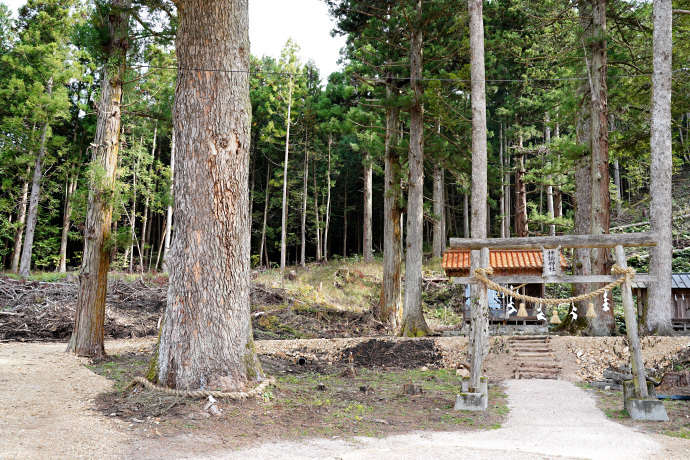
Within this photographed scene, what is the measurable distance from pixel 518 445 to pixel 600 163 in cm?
843

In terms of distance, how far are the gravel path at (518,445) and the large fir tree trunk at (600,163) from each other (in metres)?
5.90

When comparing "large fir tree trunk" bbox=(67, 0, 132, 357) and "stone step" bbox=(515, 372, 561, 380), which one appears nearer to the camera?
"large fir tree trunk" bbox=(67, 0, 132, 357)

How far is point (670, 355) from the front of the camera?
8383 mm

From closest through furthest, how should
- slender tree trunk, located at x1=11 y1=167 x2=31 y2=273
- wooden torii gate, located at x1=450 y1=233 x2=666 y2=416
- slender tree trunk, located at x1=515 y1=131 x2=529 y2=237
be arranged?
wooden torii gate, located at x1=450 y1=233 x2=666 y2=416 → slender tree trunk, located at x1=515 y1=131 x2=529 y2=237 → slender tree trunk, located at x1=11 y1=167 x2=31 y2=273

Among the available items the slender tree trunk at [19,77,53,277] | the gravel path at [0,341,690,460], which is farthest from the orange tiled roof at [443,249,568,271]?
the slender tree trunk at [19,77,53,277]

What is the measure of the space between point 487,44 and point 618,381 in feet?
27.8

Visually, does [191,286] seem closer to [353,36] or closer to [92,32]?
[92,32]

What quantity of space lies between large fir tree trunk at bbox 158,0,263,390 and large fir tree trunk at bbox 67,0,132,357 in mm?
3289

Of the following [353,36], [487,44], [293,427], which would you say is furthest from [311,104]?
[293,427]

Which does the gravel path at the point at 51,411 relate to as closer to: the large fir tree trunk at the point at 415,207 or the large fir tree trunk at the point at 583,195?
the large fir tree trunk at the point at 415,207

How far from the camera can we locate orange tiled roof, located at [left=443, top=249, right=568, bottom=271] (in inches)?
483

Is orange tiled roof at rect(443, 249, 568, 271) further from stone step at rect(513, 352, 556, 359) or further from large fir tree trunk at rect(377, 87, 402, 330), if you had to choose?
stone step at rect(513, 352, 556, 359)

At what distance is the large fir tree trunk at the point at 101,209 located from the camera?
8.07 m

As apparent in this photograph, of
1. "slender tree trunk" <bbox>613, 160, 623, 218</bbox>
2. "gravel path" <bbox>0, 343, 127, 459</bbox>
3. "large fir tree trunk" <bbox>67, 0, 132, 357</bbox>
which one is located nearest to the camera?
"gravel path" <bbox>0, 343, 127, 459</bbox>
